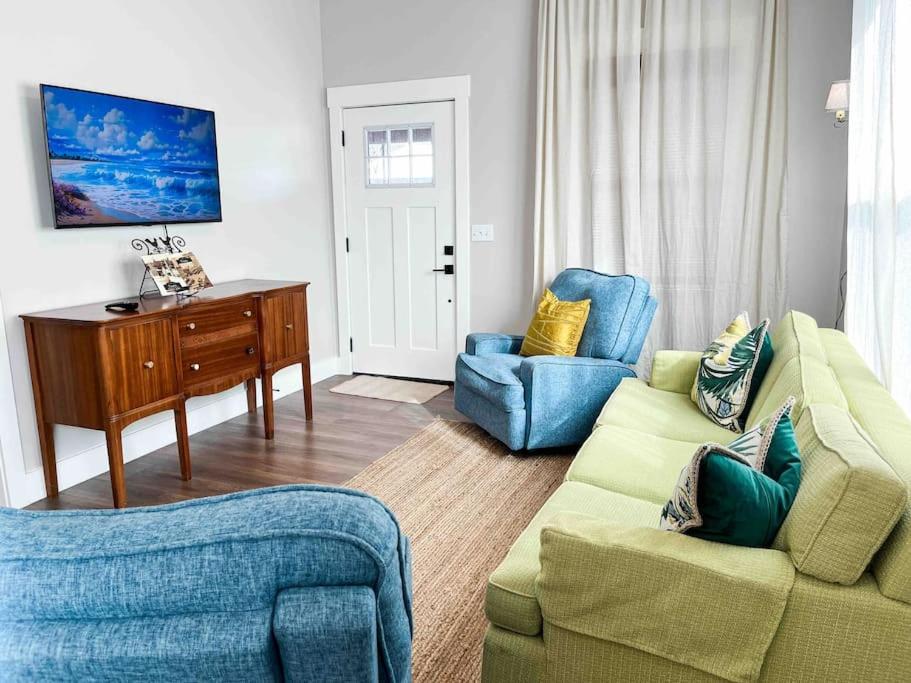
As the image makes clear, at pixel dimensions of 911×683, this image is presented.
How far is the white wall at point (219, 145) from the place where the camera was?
10.5 ft

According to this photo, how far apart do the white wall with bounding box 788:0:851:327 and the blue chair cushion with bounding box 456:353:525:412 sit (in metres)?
1.79

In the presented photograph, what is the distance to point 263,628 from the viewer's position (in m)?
0.80

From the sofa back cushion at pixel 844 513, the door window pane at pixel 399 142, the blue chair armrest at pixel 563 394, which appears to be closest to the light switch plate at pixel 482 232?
the door window pane at pixel 399 142

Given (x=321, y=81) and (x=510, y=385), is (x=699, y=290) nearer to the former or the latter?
(x=510, y=385)

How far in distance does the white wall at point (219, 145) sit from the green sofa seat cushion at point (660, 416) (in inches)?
101

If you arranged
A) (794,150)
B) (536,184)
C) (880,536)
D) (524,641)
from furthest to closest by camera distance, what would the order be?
(536,184), (794,150), (524,641), (880,536)

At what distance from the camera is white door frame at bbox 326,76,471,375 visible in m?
4.93

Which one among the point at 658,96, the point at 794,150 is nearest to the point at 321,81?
the point at 658,96

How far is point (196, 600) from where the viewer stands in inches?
31.7

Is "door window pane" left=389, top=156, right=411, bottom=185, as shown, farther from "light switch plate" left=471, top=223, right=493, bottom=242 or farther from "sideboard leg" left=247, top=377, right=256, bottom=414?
"sideboard leg" left=247, top=377, right=256, bottom=414

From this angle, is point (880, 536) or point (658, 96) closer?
point (880, 536)

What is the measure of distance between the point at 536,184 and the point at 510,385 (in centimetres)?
160

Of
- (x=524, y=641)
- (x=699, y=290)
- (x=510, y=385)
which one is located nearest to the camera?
(x=524, y=641)

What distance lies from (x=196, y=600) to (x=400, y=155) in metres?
4.67
